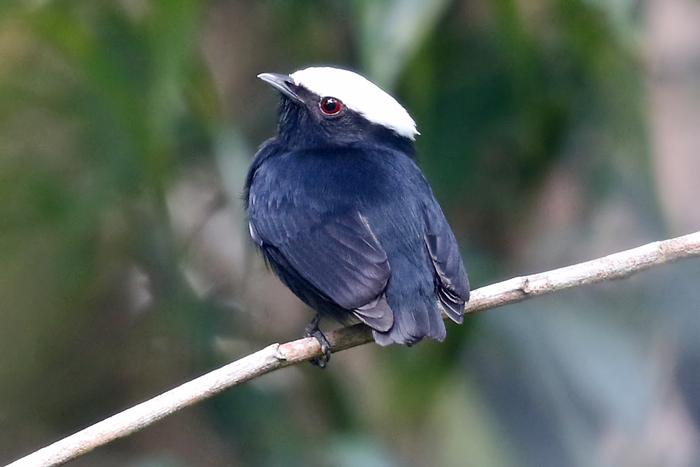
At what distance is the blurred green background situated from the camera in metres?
3.85

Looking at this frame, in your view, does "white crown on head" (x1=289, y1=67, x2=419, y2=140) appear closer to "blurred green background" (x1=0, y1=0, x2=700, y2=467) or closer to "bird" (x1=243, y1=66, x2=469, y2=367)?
"bird" (x1=243, y1=66, x2=469, y2=367)

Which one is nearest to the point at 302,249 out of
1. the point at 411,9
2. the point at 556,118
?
the point at 411,9

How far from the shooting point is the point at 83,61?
3309 millimetres

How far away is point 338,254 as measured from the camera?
294 cm

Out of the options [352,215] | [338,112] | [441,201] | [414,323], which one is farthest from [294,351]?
[441,201]

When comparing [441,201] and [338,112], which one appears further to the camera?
[441,201]

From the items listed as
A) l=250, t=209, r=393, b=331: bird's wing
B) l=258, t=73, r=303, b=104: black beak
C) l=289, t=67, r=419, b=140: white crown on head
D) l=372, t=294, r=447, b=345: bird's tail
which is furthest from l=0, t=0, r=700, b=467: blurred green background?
l=372, t=294, r=447, b=345: bird's tail

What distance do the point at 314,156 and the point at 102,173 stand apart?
1.05 m

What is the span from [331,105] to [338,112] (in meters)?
0.04

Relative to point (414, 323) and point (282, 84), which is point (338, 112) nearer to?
point (282, 84)

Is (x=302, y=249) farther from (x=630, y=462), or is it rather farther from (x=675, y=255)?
(x=630, y=462)

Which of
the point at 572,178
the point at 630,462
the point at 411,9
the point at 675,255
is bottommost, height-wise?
the point at 630,462

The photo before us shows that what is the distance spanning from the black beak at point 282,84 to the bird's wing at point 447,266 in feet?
2.45

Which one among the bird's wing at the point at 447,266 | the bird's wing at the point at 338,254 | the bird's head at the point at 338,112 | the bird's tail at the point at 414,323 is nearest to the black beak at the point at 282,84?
the bird's head at the point at 338,112
